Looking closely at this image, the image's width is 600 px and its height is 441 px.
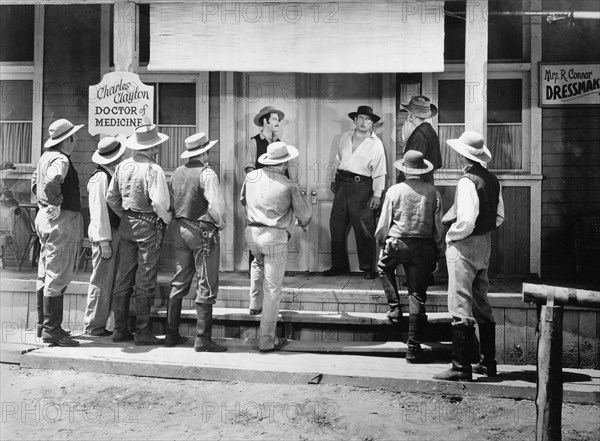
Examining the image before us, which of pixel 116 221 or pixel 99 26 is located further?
pixel 99 26

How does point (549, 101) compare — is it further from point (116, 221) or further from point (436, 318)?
point (116, 221)

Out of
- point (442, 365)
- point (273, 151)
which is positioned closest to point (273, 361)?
point (442, 365)

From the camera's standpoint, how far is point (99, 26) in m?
9.61

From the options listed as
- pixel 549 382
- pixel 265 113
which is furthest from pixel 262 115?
pixel 549 382

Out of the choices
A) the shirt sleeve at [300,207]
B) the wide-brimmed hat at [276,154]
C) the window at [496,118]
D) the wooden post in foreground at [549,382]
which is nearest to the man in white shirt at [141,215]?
the wide-brimmed hat at [276,154]

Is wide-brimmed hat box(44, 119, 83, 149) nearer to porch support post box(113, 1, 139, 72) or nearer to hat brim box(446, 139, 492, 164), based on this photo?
porch support post box(113, 1, 139, 72)

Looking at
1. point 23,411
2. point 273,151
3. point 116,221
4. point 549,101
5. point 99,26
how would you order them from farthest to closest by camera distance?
point 99,26
point 549,101
point 116,221
point 273,151
point 23,411

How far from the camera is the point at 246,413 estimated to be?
19.0 ft

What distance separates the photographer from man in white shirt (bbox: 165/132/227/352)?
23.0ft

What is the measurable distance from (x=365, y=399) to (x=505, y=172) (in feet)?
13.6

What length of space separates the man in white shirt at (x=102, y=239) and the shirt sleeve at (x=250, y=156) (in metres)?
1.65

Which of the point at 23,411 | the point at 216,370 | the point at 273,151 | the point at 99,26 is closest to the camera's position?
the point at 23,411

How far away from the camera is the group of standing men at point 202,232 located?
6.55 m

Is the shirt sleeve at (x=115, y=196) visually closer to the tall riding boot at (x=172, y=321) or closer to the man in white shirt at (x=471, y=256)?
the tall riding boot at (x=172, y=321)
